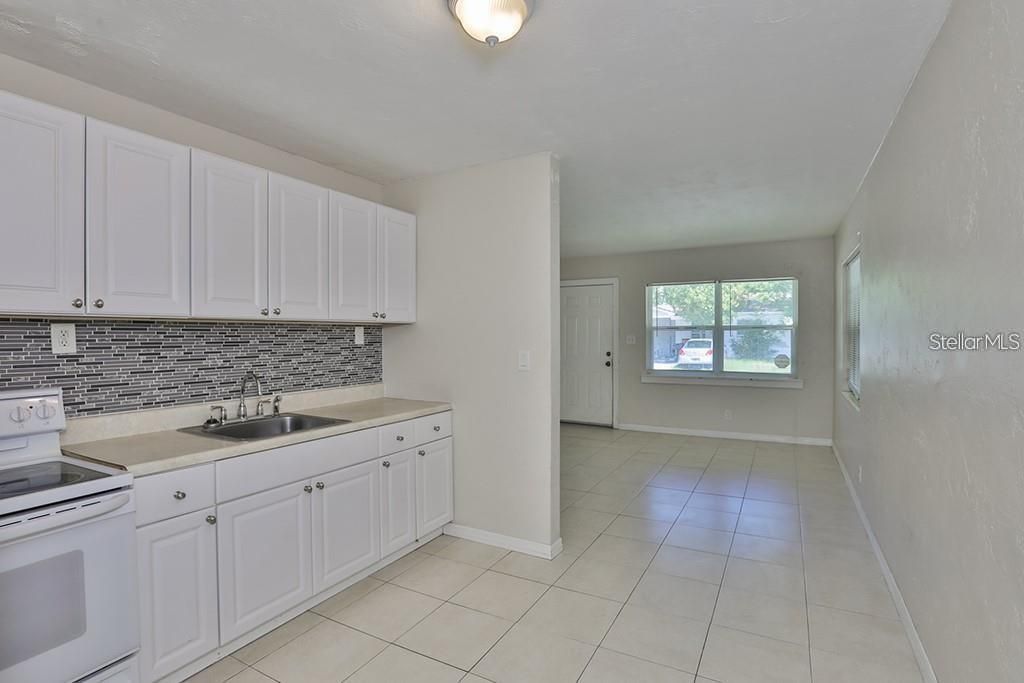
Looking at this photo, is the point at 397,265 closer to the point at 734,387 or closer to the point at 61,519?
the point at 61,519

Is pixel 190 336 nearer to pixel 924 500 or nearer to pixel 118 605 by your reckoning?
pixel 118 605

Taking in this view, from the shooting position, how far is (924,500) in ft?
6.41

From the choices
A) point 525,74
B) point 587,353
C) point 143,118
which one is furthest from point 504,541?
point 587,353

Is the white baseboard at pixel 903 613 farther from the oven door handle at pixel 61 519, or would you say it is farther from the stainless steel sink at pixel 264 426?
the oven door handle at pixel 61 519

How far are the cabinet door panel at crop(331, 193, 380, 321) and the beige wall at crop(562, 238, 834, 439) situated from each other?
4.28 m

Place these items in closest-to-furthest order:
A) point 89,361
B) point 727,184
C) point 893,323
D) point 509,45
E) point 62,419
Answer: point 509,45 → point 62,419 → point 89,361 → point 893,323 → point 727,184

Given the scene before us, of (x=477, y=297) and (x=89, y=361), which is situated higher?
(x=477, y=297)

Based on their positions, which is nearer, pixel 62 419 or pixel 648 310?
pixel 62 419

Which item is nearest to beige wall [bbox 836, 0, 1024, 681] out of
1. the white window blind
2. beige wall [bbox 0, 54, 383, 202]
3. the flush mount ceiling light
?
the flush mount ceiling light

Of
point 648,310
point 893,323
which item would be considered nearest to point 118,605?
point 893,323

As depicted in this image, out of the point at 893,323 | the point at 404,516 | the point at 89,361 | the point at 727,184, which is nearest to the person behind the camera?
the point at 89,361

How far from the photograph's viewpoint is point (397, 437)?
2.90 metres

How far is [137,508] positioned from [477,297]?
2.03 metres

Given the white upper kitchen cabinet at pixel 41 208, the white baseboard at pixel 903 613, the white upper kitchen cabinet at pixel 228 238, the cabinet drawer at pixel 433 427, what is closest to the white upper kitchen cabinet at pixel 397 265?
the cabinet drawer at pixel 433 427
